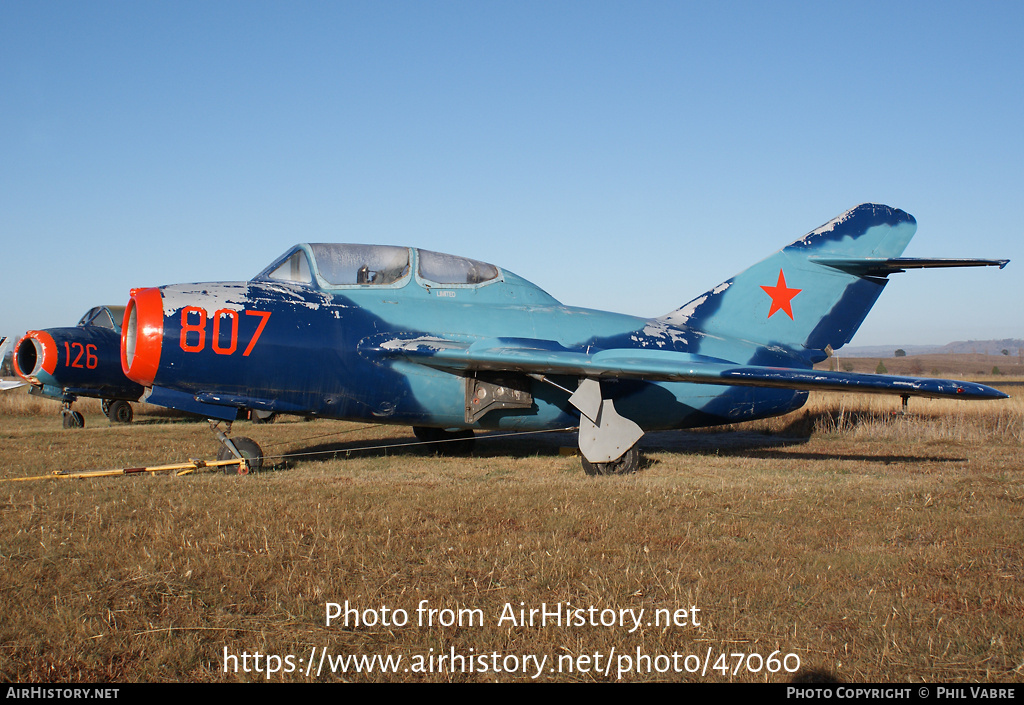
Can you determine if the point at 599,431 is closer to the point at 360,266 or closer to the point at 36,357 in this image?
the point at 360,266

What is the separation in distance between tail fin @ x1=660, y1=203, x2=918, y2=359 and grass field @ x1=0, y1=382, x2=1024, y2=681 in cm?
308

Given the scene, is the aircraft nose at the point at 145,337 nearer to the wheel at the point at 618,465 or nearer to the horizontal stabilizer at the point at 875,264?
the wheel at the point at 618,465

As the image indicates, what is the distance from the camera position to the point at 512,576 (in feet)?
14.8

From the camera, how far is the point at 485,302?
965cm

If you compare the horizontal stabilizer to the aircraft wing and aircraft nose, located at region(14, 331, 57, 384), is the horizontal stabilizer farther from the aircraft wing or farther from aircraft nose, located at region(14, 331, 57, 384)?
aircraft nose, located at region(14, 331, 57, 384)

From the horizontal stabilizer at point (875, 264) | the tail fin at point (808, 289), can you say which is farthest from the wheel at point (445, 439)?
the horizontal stabilizer at point (875, 264)

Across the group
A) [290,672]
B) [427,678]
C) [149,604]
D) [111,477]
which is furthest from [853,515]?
[111,477]

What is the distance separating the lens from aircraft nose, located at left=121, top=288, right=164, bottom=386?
768cm

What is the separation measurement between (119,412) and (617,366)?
14721 mm

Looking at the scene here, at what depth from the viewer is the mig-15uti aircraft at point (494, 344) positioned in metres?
7.99

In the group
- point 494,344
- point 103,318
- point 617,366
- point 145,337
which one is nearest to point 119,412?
point 103,318

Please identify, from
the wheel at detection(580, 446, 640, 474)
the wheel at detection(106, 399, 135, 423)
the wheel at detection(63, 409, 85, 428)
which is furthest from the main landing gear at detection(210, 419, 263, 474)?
the wheel at detection(106, 399, 135, 423)

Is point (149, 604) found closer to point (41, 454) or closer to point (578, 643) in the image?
point (578, 643)
